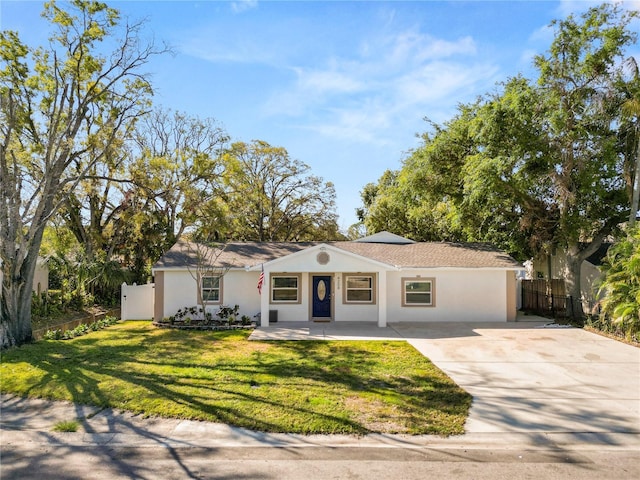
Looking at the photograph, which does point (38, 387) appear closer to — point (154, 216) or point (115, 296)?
point (115, 296)

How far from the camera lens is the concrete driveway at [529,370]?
6.70 metres

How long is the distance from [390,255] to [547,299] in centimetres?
811

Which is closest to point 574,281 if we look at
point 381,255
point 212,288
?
point 381,255

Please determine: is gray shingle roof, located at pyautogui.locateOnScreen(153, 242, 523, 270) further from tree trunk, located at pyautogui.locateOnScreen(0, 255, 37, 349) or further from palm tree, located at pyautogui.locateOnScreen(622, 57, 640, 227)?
tree trunk, located at pyautogui.locateOnScreen(0, 255, 37, 349)

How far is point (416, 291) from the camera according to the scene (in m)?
17.3

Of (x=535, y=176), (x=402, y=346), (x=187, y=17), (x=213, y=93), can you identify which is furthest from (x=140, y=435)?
(x=535, y=176)

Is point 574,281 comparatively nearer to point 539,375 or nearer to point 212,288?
point 539,375

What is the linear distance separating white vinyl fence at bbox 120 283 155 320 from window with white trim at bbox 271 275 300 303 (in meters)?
5.77

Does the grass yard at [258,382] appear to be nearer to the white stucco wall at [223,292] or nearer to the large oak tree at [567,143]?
the white stucco wall at [223,292]

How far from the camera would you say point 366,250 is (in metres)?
A: 19.5

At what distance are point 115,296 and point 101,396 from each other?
666 inches

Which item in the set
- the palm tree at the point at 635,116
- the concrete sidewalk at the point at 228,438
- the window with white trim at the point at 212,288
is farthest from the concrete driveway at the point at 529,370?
the palm tree at the point at 635,116

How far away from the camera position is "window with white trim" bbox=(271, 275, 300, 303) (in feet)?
56.2

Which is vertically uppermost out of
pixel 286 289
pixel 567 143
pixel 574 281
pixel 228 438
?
pixel 567 143
